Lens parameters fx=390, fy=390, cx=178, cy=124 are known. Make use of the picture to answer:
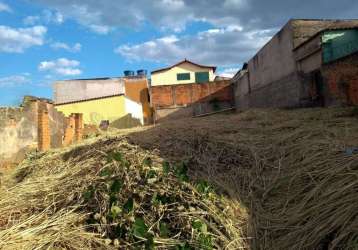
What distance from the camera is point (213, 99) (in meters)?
28.3

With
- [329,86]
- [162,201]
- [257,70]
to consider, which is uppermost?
[257,70]

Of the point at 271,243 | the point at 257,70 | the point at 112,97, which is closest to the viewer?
the point at 271,243

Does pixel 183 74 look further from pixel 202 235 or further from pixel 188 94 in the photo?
pixel 202 235

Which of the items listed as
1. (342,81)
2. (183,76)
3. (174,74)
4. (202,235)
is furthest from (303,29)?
(174,74)

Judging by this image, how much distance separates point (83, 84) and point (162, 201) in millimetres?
31710

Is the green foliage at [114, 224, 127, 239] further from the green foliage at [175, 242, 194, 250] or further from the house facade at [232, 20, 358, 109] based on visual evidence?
the house facade at [232, 20, 358, 109]

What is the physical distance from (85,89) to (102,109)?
774cm

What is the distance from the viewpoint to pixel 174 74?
38.4m

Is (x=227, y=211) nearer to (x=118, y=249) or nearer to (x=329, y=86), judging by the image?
(x=118, y=249)

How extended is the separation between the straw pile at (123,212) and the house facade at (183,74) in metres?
34.1

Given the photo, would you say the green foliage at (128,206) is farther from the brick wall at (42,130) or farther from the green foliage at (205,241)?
the brick wall at (42,130)

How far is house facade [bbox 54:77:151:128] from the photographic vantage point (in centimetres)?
2675

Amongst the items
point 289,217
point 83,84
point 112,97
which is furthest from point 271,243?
point 83,84

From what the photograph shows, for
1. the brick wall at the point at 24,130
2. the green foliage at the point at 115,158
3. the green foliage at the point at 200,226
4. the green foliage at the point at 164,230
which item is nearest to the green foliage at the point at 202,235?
the green foliage at the point at 200,226
